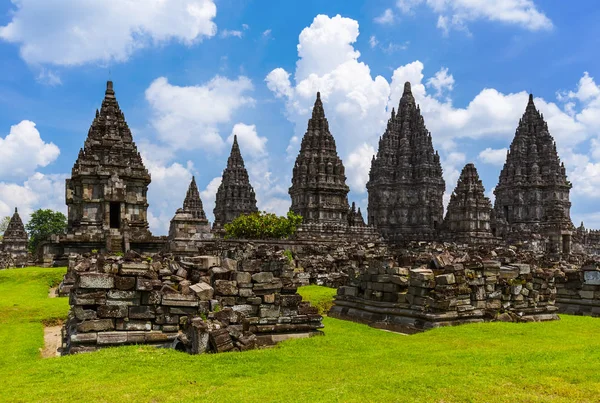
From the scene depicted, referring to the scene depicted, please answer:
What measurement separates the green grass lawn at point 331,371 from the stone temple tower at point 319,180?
41.7 metres

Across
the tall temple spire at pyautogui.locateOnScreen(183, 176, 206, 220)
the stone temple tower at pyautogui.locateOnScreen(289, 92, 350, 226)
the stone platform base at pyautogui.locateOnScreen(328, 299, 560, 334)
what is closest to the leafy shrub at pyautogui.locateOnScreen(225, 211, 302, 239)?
the stone temple tower at pyautogui.locateOnScreen(289, 92, 350, 226)

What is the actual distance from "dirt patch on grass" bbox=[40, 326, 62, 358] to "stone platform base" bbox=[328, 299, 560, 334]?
27.4 ft

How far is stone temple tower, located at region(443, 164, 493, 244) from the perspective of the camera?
182ft

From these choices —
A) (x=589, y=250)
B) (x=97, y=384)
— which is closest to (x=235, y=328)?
(x=97, y=384)

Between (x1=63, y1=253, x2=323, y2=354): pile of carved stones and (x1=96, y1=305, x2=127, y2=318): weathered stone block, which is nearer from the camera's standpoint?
(x1=63, y1=253, x2=323, y2=354): pile of carved stones

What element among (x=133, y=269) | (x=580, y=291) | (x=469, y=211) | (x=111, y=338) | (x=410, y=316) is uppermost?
(x=469, y=211)

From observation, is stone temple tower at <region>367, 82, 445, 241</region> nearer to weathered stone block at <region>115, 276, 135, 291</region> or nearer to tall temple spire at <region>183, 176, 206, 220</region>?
tall temple spire at <region>183, 176, 206, 220</region>

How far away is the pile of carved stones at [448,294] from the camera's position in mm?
13859

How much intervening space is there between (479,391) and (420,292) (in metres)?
7.27

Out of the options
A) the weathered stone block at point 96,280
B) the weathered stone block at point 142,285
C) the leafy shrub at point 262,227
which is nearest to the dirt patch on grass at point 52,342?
the weathered stone block at point 96,280

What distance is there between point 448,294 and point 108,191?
2387 cm

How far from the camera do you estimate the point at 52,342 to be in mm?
12039

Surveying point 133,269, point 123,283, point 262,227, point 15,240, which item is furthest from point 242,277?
point 15,240

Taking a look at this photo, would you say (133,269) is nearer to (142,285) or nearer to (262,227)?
(142,285)
